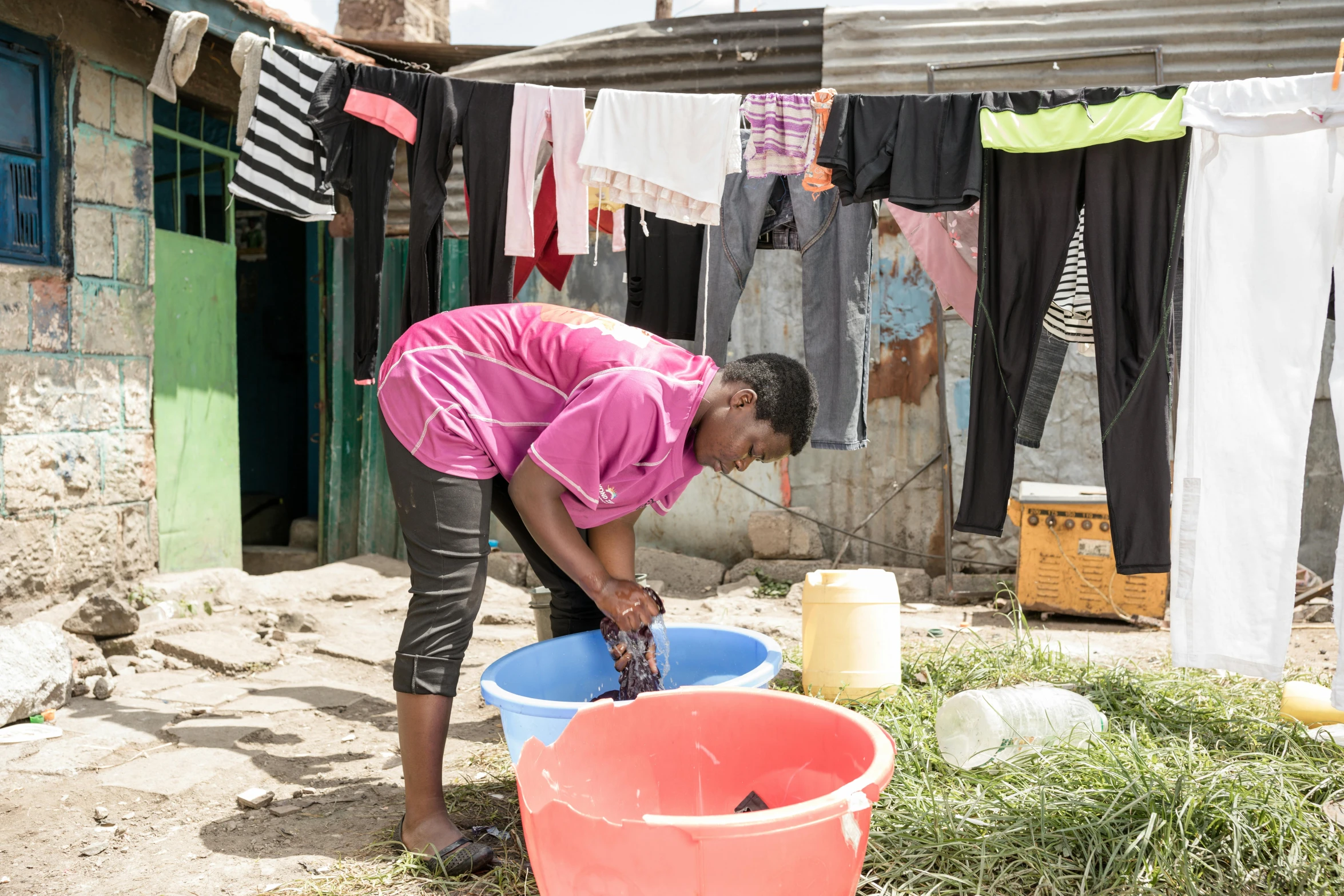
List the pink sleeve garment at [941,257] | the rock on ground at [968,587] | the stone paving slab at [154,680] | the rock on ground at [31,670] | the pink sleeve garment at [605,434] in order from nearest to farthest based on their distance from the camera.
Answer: the pink sleeve garment at [605,434], the rock on ground at [31,670], the pink sleeve garment at [941,257], the stone paving slab at [154,680], the rock on ground at [968,587]

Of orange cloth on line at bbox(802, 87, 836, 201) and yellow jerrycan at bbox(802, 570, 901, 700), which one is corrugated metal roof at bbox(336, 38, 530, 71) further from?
yellow jerrycan at bbox(802, 570, 901, 700)

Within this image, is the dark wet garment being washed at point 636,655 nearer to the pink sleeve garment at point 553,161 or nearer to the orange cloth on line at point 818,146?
the pink sleeve garment at point 553,161

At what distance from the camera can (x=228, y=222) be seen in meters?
6.39

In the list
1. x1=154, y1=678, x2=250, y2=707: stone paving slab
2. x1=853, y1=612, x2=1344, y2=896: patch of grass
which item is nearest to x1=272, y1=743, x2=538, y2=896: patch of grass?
x1=853, y1=612, x2=1344, y2=896: patch of grass

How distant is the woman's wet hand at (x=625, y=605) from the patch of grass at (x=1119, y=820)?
802 millimetres

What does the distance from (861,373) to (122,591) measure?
13.2 ft

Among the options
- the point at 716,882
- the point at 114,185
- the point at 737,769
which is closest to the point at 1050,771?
the point at 737,769

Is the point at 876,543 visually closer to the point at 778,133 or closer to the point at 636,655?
the point at 778,133

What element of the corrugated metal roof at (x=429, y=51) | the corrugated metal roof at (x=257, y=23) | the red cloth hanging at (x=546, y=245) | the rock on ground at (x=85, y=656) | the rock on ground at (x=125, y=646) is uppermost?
the corrugated metal roof at (x=429, y=51)

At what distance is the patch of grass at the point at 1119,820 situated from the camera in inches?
87.0

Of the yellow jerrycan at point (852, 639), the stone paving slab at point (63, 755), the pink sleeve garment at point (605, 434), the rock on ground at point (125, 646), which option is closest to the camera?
the pink sleeve garment at point (605, 434)

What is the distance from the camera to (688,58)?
248 inches

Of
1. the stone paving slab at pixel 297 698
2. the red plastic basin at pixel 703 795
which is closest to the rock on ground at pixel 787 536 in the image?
the stone paving slab at pixel 297 698

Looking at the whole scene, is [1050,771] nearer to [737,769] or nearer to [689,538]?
[737,769]
